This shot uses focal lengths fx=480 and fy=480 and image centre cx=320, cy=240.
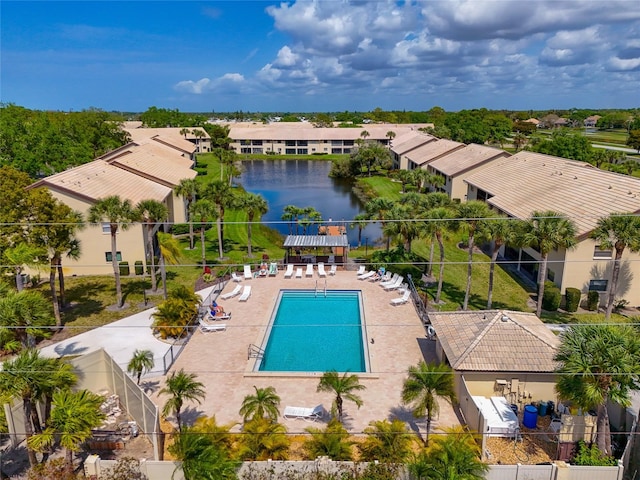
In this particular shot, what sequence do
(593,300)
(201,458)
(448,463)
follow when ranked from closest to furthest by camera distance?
(448,463) < (201,458) < (593,300)

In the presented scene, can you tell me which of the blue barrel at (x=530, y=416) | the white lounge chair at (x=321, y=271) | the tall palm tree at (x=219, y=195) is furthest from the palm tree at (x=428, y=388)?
the tall palm tree at (x=219, y=195)

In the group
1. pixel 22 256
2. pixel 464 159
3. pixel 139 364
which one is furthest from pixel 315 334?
pixel 464 159

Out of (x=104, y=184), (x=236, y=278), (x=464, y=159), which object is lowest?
(x=236, y=278)

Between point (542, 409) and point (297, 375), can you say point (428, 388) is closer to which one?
point (542, 409)

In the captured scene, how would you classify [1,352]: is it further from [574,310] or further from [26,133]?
[26,133]

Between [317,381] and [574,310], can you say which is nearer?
[317,381]

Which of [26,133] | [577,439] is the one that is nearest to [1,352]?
[577,439]

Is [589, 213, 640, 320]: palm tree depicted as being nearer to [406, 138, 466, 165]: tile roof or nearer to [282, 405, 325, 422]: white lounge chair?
[282, 405, 325, 422]: white lounge chair
